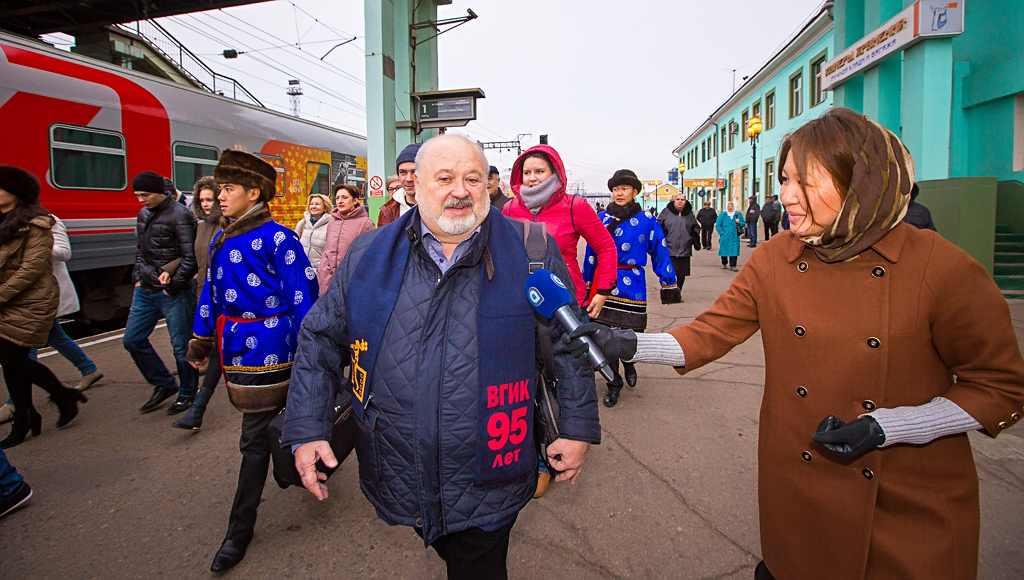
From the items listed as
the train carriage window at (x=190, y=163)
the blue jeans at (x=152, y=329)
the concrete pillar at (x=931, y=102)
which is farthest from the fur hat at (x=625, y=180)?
the concrete pillar at (x=931, y=102)

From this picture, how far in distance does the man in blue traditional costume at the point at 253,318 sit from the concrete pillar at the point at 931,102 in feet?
43.2

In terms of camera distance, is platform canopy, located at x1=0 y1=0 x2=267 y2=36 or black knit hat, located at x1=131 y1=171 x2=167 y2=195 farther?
platform canopy, located at x1=0 y1=0 x2=267 y2=36

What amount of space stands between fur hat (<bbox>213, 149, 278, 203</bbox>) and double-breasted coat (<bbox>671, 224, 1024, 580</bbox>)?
2.70 meters

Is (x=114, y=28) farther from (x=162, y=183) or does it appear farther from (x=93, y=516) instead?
(x=93, y=516)

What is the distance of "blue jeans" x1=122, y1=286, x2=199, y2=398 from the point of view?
15.9 feet

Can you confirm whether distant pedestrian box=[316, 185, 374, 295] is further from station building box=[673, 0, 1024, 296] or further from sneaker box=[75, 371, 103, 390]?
station building box=[673, 0, 1024, 296]

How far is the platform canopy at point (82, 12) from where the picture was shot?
16.1m

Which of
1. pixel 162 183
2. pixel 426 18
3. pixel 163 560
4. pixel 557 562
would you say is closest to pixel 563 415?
pixel 557 562

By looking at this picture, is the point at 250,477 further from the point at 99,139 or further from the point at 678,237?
the point at 678,237

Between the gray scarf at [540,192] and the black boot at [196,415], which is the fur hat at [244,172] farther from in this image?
the black boot at [196,415]

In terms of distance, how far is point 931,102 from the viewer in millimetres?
11172

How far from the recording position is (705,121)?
4178cm

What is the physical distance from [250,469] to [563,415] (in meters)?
1.92

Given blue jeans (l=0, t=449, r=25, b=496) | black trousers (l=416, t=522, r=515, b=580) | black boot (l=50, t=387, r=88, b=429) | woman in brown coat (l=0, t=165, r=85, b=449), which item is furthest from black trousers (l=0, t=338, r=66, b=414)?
black trousers (l=416, t=522, r=515, b=580)
